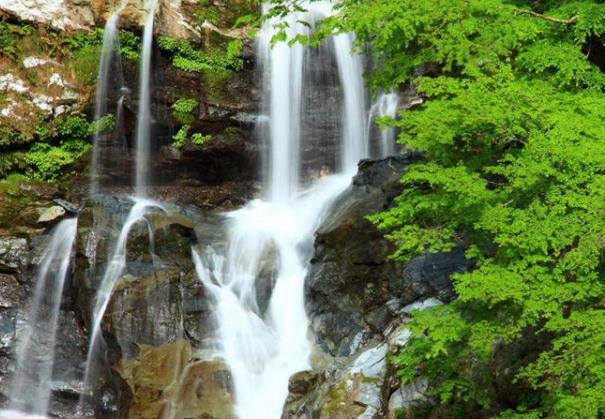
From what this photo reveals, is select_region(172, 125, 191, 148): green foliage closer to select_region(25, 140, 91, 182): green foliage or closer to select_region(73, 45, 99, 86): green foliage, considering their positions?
select_region(25, 140, 91, 182): green foliage

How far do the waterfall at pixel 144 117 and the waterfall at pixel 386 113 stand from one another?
5.49m

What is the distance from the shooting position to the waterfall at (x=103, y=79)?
15859 mm

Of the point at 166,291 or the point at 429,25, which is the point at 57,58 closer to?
the point at 166,291

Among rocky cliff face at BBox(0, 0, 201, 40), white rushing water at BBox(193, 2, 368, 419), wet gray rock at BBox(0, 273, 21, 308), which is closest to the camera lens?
white rushing water at BBox(193, 2, 368, 419)

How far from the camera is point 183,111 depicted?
54.0 ft

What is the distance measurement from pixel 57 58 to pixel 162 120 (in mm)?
3059

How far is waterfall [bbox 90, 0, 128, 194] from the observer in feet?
52.0

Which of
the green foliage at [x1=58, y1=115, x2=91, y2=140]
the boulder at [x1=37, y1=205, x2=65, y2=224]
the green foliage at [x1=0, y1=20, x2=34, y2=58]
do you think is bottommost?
the boulder at [x1=37, y1=205, x2=65, y2=224]

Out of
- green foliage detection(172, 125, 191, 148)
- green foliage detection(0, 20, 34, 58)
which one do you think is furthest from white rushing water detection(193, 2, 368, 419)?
green foliage detection(0, 20, 34, 58)

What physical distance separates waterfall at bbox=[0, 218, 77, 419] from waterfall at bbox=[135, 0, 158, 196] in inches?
142

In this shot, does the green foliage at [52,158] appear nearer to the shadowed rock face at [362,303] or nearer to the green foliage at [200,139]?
the green foliage at [200,139]

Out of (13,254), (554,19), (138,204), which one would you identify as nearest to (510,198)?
(554,19)

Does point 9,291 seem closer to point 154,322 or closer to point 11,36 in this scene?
point 154,322

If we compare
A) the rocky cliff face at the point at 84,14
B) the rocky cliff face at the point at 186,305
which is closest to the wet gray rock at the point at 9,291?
the rocky cliff face at the point at 186,305
